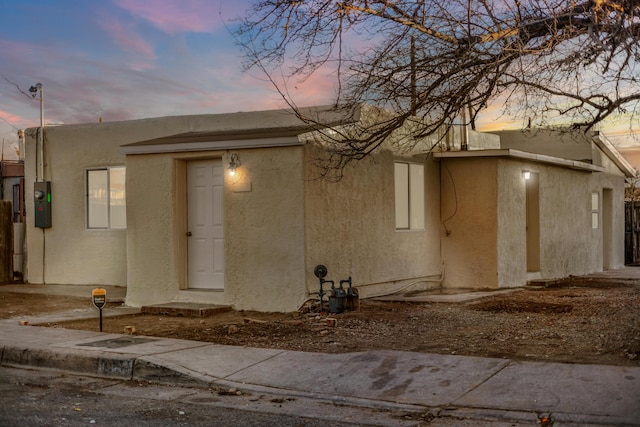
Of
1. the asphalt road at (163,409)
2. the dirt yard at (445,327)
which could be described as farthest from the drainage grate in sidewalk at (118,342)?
the asphalt road at (163,409)

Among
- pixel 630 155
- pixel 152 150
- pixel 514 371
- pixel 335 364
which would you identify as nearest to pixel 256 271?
pixel 152 150

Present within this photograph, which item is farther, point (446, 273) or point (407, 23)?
point (446, 273)

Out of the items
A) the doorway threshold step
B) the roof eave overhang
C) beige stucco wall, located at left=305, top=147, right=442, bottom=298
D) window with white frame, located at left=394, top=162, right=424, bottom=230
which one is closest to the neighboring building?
the doorway threshold step

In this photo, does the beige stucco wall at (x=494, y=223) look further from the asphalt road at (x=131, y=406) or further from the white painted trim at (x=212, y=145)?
the asphalt road at (x=131, y=406)

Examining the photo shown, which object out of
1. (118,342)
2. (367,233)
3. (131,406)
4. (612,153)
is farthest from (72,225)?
(612,153)

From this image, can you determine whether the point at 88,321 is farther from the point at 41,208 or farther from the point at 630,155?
the point at 630,155

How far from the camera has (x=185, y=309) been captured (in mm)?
12195

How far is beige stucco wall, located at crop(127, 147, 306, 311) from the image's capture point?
478 inches

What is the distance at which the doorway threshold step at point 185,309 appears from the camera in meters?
12.1

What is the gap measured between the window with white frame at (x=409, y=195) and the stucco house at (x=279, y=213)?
33 mm

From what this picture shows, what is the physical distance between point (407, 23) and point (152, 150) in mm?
5737

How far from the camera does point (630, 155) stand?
31.6 meters

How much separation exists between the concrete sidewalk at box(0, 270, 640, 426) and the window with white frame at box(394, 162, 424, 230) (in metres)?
6.35

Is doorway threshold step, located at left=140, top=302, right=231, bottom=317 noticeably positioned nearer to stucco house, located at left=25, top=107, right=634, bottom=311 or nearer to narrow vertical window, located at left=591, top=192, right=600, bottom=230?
stucco house, located at left=25, top=107, right=634, bottom=311
